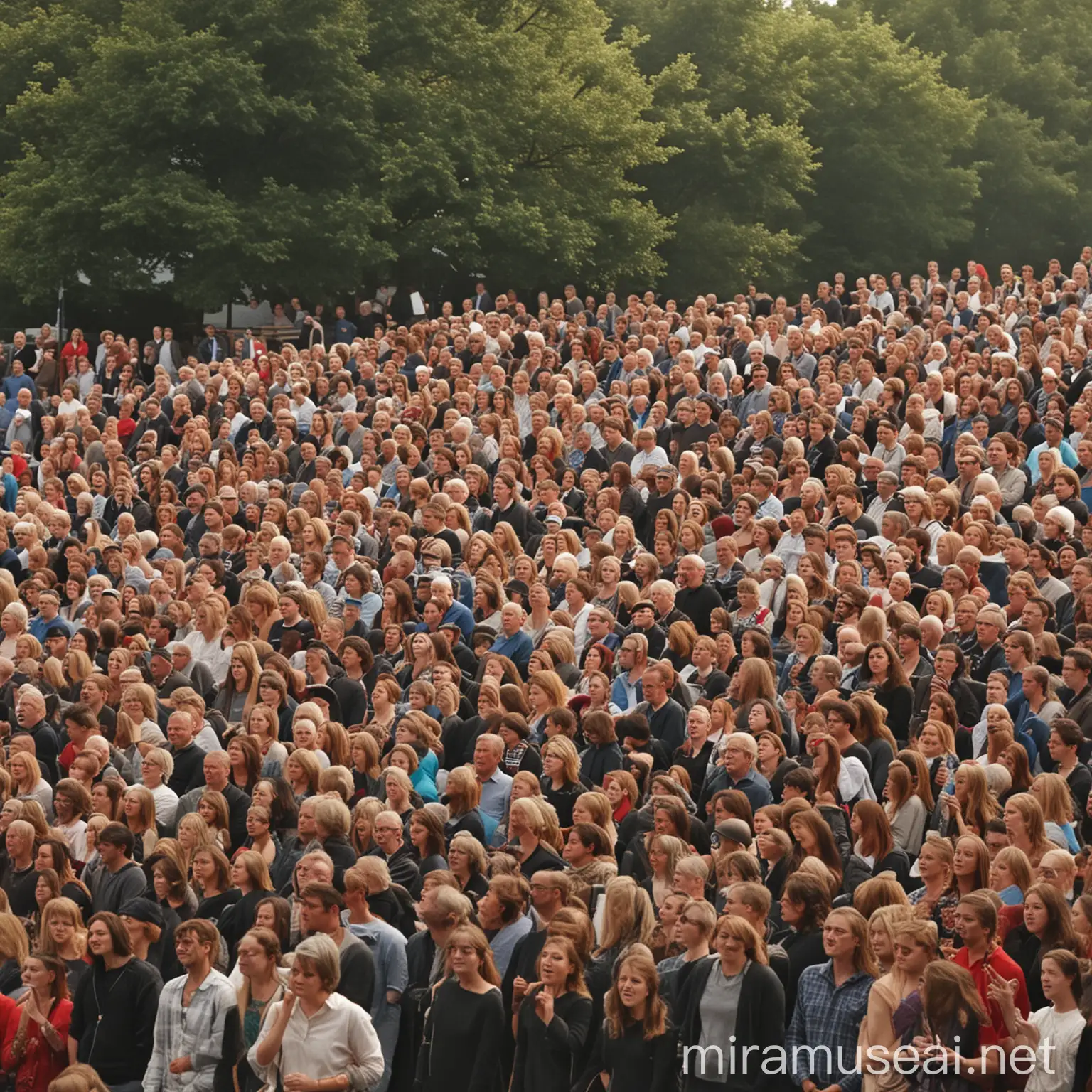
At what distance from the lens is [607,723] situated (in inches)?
494

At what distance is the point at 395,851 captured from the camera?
11320 mm

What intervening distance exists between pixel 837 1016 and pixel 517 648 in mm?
6496

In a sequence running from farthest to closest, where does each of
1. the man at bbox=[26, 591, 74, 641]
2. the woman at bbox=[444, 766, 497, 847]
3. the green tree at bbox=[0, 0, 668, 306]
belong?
the green tree at bbox=[0, 0, 668, 306] < the man at bbox=[26, 591, 74, 641] < the woman at bbox=[444, 766, 497, 847]

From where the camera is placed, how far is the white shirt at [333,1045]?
369 inches

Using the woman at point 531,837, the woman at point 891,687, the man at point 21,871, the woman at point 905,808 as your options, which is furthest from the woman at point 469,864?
the woman at point 891,687

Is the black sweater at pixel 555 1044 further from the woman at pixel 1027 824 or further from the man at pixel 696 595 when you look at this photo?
the man at pixel 696 595

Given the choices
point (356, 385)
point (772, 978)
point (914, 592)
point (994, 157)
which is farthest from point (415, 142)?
point (772, 978)

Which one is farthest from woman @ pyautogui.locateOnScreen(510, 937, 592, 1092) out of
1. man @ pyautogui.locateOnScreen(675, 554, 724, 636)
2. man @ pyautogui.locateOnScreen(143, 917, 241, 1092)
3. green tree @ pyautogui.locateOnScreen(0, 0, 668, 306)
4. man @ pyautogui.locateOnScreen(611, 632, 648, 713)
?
green tree @ pyautogui.locateOnScreen(0, 0, 668, 306)

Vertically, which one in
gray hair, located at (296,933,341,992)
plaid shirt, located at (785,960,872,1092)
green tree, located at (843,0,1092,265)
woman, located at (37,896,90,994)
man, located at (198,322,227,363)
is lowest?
plaid shirt, located at (785,960,872,1092)

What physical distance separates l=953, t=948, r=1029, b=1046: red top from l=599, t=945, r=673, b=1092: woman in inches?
50.7

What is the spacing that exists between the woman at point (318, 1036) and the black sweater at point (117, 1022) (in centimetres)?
118

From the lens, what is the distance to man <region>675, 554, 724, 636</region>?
15625 millimetres

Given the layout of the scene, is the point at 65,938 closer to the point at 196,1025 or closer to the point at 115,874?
the point at 115,874

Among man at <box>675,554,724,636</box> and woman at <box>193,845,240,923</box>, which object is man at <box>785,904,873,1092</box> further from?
man at <box>675,554,724,636</box>
